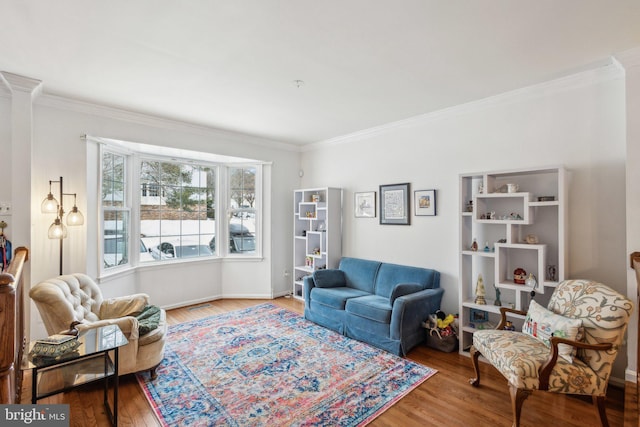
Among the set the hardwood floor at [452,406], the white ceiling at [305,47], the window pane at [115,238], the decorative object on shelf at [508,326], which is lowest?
the hardwood floor at [452,406]

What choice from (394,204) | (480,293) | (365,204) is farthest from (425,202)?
(480,293)

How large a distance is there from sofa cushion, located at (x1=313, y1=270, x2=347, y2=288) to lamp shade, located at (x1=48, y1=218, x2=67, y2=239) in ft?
9.50

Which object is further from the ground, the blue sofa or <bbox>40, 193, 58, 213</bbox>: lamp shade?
<bbox>40, 193, 58, 213</bbox>: lamp shade

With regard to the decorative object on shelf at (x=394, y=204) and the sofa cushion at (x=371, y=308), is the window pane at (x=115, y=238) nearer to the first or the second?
the sofa cushion at (x=371, y=308)

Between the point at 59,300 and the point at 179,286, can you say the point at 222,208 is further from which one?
the point at 59,300

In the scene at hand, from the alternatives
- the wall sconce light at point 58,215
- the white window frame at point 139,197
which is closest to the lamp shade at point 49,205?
the wall sconce light at point 58,215

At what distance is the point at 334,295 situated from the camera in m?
3.93

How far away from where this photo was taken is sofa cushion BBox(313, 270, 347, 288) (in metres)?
4.32

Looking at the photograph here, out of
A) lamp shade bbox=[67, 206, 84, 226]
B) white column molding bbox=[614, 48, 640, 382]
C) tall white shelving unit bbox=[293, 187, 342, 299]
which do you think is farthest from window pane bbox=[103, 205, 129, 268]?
white column molding bbox=[614, 48, 640, 382]

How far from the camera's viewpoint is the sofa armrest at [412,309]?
3188mm

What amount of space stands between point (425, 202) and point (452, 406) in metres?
2.30

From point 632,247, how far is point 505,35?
1.88 metres

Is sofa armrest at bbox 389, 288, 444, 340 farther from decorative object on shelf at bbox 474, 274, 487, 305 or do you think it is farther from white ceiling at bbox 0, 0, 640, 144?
white ceiling at bbox 0, 0, 640, 144

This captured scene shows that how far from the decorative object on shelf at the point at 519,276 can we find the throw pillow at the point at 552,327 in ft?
1.34
